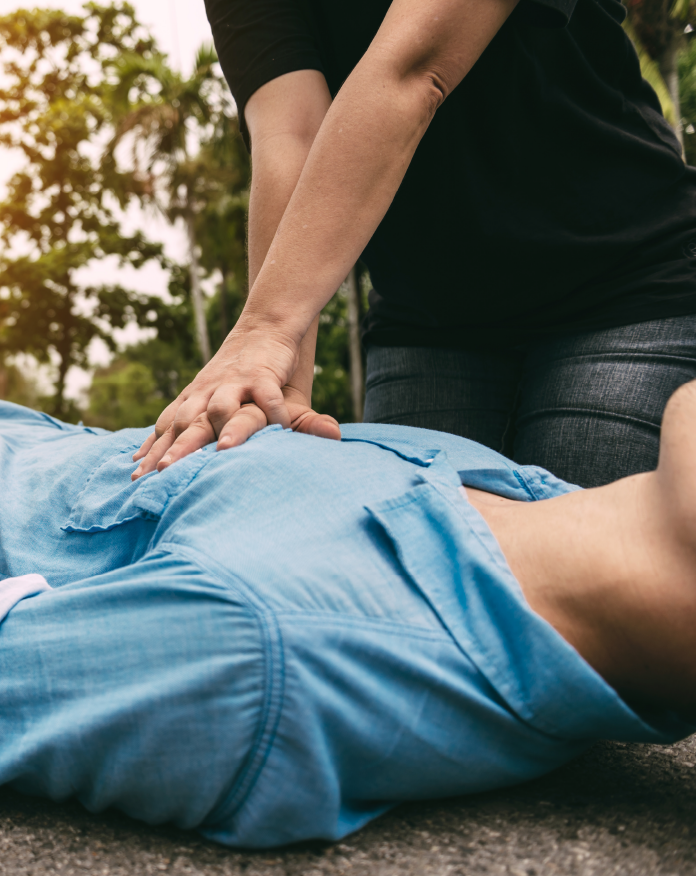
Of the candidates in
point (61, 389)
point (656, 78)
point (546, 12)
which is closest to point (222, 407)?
point (546, 12)

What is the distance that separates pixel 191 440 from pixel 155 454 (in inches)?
3.3

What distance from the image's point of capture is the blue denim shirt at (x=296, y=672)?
2.95 feet

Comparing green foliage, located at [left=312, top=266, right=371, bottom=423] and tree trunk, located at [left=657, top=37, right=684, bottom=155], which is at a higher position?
tree trunk, located at [left=657, top=37, right=684, bottom=155]

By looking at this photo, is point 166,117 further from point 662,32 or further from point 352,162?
point 352,162

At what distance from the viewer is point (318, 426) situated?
147cm

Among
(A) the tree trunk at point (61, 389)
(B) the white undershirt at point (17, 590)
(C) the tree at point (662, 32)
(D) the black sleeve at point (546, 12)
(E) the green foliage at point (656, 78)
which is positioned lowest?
(A) the tree trunk at point (61, 389)

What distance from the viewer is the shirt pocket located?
1199 millimetres

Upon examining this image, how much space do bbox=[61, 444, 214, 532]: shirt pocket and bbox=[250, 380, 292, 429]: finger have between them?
0.65 feet

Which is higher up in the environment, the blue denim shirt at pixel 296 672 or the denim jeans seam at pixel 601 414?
the denim jeans seam at pixel 601 414

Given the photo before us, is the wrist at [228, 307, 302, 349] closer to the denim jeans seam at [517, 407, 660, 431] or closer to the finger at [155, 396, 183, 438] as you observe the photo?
the finger at [155, 396, 183, 438]

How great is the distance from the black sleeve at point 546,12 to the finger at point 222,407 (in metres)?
1.07

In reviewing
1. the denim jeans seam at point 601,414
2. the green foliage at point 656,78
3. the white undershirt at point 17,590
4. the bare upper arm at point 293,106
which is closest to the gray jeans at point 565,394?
the denim jeans seam at point 601,414

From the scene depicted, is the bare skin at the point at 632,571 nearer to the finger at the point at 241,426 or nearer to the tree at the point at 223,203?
the finger at the point at 241,426

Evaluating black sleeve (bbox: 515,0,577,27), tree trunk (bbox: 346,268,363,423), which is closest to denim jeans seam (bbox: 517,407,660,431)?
black sleeve (bbox: 515,0,577,27)
